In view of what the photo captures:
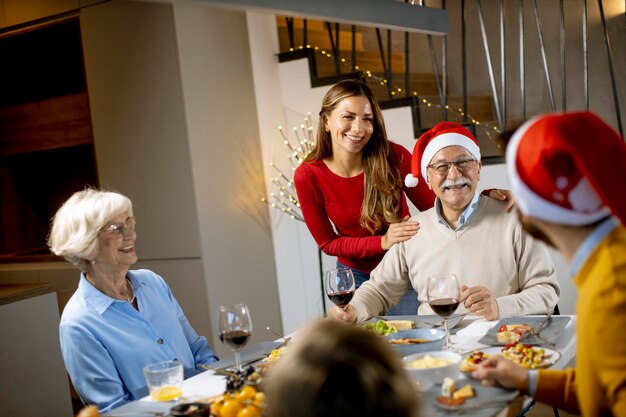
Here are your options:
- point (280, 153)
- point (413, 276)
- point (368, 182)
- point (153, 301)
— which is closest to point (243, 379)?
point (153, 301)

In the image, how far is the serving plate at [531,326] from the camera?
6.65 ft

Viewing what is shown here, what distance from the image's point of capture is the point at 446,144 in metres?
2.70

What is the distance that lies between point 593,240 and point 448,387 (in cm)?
50

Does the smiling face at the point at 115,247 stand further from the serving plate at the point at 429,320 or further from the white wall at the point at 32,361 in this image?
the white wall at the point at 32,361

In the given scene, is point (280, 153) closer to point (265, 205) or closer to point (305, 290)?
point (265, 205)

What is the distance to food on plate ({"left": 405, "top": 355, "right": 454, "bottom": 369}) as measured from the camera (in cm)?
180

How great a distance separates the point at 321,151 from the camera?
335 centimetres

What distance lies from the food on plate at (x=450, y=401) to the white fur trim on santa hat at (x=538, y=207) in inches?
18.1

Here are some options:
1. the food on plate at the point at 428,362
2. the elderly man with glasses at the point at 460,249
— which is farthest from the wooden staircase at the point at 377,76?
the food on plate at the point at 428,362

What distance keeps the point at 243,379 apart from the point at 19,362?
77.9 inches

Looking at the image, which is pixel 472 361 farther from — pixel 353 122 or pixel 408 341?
pixel 353 122

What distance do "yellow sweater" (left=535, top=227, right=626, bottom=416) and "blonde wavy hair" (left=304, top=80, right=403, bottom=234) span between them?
5.85 feet

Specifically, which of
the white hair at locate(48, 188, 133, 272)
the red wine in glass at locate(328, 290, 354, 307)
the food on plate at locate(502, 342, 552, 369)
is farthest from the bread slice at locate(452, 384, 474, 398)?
the white hair at locate(48, 188, 133, 272)

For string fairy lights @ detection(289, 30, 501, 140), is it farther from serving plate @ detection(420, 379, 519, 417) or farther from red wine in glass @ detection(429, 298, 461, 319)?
serving plate @ detection(420, 379, 519, 417)
